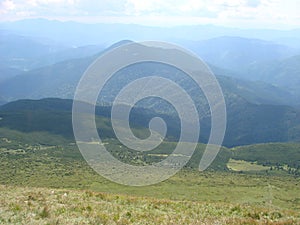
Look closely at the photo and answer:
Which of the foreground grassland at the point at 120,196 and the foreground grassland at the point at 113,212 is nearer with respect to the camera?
the foreground grassland at the point at 113,212

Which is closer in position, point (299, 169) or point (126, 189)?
point (126, 189)

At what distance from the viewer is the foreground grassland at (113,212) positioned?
16000mm

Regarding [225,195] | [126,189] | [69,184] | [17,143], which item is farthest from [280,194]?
[17,143]

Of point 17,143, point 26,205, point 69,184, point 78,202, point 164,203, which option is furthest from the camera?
point 17,143

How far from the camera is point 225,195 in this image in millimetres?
82125

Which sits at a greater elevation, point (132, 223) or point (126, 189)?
point (132, 223)

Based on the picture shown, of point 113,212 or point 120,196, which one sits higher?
point 113,212

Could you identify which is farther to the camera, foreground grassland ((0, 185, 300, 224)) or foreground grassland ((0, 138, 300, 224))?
foreground grassland ((0, 138, 300, 224))

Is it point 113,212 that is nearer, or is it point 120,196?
point 113,212

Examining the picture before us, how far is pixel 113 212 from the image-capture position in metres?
17.9

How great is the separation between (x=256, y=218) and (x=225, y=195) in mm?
65800

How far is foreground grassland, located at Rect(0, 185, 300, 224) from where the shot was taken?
16.0 m

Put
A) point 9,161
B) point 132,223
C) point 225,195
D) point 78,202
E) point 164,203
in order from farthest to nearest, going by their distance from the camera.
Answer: point 9,161, point 225,195, point 164,203, point 78,202, point 132,223

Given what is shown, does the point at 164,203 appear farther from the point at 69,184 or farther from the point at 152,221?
the point at 69,184
